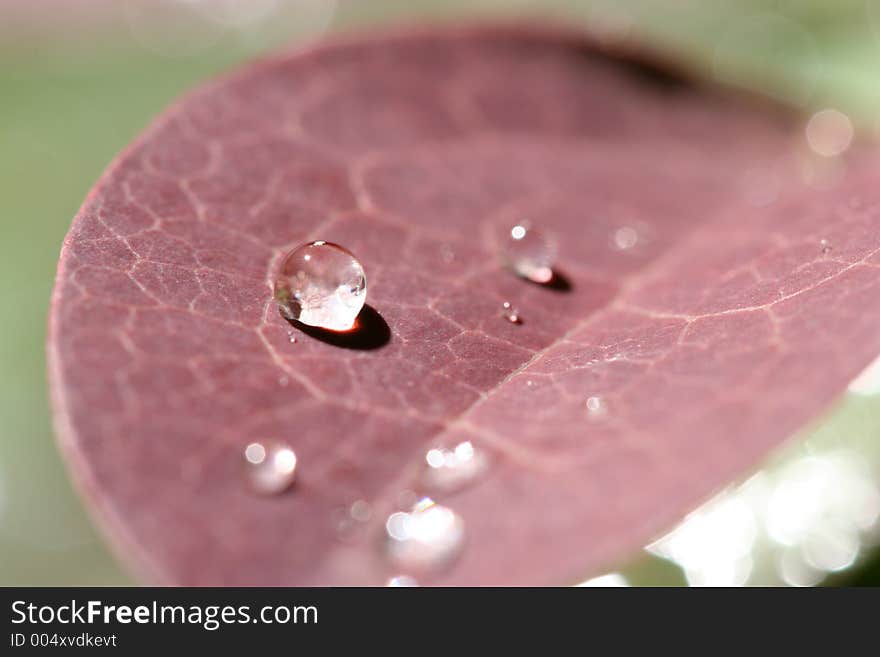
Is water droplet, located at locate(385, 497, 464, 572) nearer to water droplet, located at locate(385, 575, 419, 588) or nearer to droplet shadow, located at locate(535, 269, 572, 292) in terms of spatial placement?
water droplet, located at locate(385, 575, 419, 588)

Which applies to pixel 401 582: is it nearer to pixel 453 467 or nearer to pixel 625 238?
pixel 453 467

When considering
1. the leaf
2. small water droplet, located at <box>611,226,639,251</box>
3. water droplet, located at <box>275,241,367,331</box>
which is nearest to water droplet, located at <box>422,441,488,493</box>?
the leaf

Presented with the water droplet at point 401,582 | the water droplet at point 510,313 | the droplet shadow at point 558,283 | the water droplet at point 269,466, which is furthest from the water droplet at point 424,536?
the droplet shadow at point 558,283

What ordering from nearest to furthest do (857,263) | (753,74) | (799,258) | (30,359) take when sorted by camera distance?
(857,263) → (799,258) → (30,359) → (753,74)

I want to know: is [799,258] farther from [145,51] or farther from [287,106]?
[145,51]
